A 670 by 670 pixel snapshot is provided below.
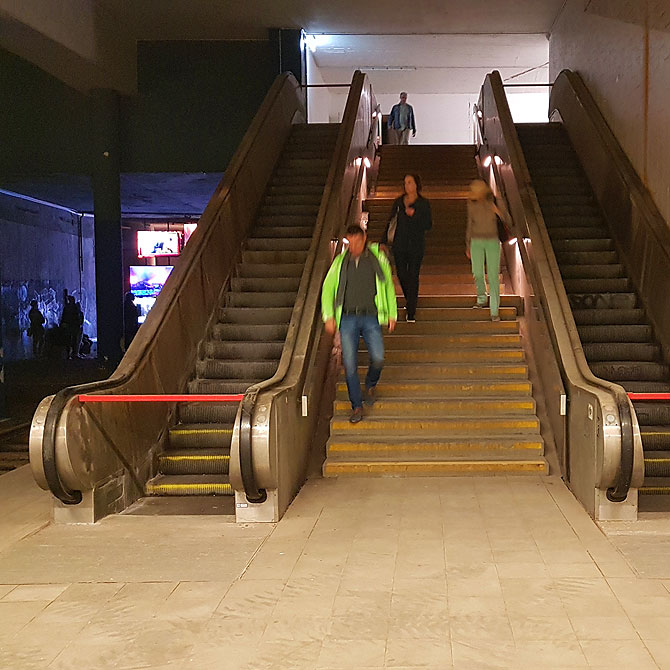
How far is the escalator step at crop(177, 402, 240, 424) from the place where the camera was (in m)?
6.90

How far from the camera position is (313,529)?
4.75 m

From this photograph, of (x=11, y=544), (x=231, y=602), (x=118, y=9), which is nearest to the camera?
(x=231, y=602)

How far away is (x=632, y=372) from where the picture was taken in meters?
7.08

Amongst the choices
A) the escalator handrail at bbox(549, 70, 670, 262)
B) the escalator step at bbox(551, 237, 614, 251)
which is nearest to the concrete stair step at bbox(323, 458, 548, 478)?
the escalator handrail at bbox(549, 70, 670, 262)

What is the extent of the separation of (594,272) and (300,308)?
12.5 ft

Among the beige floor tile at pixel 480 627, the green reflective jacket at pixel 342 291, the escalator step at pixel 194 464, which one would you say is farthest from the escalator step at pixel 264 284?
the beige floor tile at pixel 480 627

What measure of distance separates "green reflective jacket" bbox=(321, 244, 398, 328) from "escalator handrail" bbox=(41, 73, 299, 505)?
161cm

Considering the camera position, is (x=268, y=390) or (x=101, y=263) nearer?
(x=268, y=390)

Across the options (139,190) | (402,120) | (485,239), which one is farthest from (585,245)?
(139,190)

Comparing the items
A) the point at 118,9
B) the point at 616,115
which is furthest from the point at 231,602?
the point at 118,9

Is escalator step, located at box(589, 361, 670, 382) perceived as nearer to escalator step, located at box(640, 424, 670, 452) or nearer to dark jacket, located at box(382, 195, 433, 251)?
escalator step, located at box(640, 424, 670, 452)

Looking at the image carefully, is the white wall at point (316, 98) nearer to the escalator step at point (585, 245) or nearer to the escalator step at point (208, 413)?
the escalator step at point (585, 245)

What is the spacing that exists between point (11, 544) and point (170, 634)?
1891 mm

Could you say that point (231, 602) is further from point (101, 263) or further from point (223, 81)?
point (223, 81)
